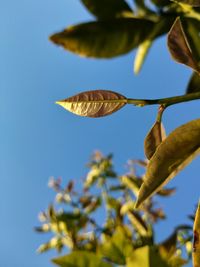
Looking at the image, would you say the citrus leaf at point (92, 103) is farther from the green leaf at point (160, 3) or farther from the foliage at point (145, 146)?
the green leaf at point (160, 3)

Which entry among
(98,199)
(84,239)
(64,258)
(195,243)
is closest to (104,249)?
(64,258)

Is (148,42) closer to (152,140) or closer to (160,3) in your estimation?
(160,3)

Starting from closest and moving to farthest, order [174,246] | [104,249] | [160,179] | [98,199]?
[160,179] → [104,249] → [174,246] → [98,199]

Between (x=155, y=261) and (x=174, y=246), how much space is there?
0.35m

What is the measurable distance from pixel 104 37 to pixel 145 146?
0.62 meters

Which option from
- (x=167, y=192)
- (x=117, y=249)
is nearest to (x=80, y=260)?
(x=117, y=249)

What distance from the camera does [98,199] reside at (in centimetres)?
206

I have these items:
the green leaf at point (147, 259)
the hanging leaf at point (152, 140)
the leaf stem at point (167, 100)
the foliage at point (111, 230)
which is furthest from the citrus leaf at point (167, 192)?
the leaf stem at point (167, 100)

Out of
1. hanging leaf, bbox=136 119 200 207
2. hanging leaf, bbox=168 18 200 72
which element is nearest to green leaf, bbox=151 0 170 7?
hanging leaf, bbox=168 18 200 72

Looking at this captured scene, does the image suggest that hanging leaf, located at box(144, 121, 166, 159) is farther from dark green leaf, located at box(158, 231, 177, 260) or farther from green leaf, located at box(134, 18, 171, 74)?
green leaf, located at box(134, 18, 171, 74)

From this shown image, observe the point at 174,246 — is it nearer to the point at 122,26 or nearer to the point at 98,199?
the point at 122,26

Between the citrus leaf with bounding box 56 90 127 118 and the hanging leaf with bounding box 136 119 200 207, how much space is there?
126mm

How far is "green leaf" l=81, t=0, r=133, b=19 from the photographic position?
1309mm

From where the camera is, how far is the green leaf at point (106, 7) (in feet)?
4.29
